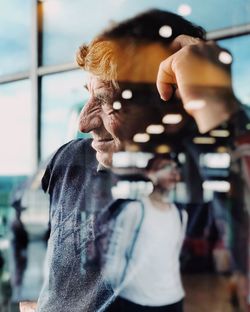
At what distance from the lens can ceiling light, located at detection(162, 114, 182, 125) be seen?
1.64m

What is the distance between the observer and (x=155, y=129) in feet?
5.42

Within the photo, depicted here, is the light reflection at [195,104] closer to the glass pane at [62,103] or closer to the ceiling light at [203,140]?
the ceiling light at [203,140]

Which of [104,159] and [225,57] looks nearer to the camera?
[225,57]

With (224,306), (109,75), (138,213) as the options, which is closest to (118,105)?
(109,75)

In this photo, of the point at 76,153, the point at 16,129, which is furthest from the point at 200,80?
the point at 16,129

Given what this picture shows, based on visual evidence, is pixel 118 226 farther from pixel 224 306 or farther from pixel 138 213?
pixel 224 306

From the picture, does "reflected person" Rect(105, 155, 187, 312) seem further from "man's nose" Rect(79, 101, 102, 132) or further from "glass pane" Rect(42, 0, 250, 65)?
"glass pane" Rect(42, 0, 250, 65)

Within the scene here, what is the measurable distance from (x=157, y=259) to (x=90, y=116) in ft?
1.76

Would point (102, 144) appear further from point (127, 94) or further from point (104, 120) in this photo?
point (127, 94)

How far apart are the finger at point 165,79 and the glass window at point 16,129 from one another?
0.48 metres

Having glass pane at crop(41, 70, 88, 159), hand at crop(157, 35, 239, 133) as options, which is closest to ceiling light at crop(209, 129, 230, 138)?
hand at crop(157, 35, 239, 133)

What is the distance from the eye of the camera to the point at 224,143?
1574 millimetres

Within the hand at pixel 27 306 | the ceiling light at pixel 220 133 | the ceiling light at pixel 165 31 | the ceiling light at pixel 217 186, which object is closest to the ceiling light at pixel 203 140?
the ceiling light at pixel 220 133

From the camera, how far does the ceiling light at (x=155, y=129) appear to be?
5.38 ft
